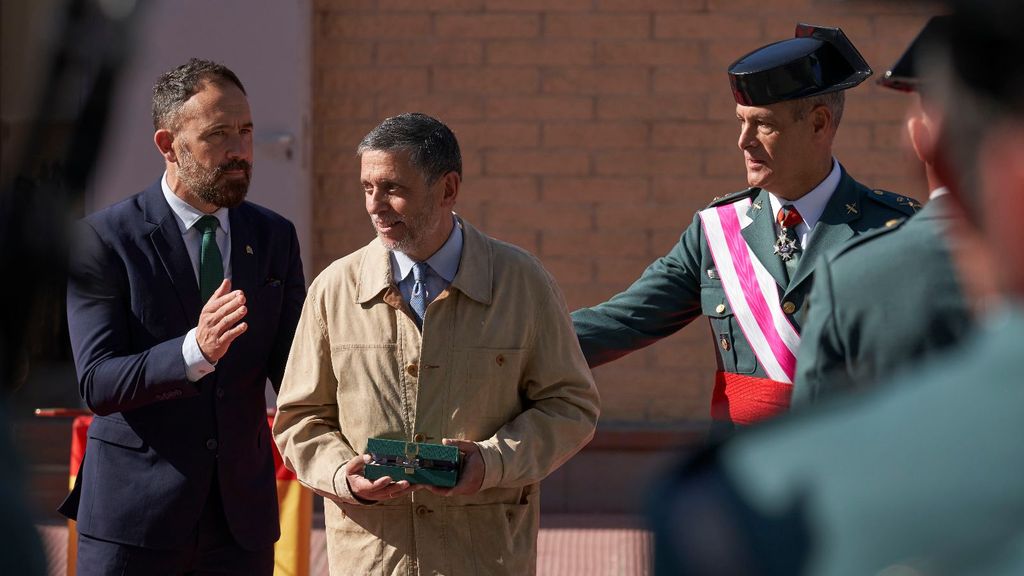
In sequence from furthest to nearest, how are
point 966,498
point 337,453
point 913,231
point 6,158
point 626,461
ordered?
point 626,461
point 337,453
point 913,231
point 6,158
point 966,498

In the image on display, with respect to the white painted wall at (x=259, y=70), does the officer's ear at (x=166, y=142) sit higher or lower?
lower

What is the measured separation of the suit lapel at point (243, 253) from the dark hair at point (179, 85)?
33 centimetres

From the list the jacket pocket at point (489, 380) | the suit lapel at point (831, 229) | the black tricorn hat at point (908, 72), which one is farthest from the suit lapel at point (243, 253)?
the black tricorn hat at point (908, 72)

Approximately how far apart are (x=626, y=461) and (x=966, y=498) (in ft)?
21.4

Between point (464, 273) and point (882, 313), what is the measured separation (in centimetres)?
161

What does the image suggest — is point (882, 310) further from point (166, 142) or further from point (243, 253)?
point (166, 142)

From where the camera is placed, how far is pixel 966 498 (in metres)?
1.09

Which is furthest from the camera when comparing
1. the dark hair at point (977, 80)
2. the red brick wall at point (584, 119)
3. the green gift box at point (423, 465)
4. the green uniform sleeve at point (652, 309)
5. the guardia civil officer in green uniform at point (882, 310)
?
the red brick wall at point (584, 119)

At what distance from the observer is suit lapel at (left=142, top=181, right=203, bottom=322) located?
12.8 feet

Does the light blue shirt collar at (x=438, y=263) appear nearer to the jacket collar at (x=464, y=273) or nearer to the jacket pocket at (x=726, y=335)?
the jacket collar at (x=464, y=273)

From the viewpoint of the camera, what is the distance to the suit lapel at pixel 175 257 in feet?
12.8

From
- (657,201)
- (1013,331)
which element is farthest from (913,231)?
(657,201)

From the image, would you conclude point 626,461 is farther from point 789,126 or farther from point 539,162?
point 789,126

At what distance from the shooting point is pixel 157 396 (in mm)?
3725
